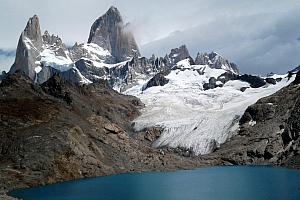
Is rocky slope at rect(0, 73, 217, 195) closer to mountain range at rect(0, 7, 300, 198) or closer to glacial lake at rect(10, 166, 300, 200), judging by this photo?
mountain range at rect(0, 7, 300, 198)

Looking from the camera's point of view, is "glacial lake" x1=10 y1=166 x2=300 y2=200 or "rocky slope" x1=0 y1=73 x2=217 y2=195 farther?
"rocky slope" x1=0 y1=73 x2=217 y2=195

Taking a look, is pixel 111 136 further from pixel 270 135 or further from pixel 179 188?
pixel 179 188

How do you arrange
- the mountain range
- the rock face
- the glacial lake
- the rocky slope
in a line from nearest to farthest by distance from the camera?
the glacial lake < the rocky slope < the mountain range < the rock face

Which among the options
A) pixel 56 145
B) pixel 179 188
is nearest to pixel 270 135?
pixel 179 188

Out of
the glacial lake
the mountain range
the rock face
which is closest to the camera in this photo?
the glacial lake

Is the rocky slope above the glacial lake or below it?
above

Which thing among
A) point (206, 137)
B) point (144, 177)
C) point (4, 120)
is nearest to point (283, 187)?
point (144, 177)

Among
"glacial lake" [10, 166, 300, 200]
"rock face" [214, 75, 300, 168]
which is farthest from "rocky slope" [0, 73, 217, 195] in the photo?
"rock face" [214, 75, 300, 168]

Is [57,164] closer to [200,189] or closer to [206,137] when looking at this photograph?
[200,189]

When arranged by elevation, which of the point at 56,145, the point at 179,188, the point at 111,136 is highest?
the point at 111,136
